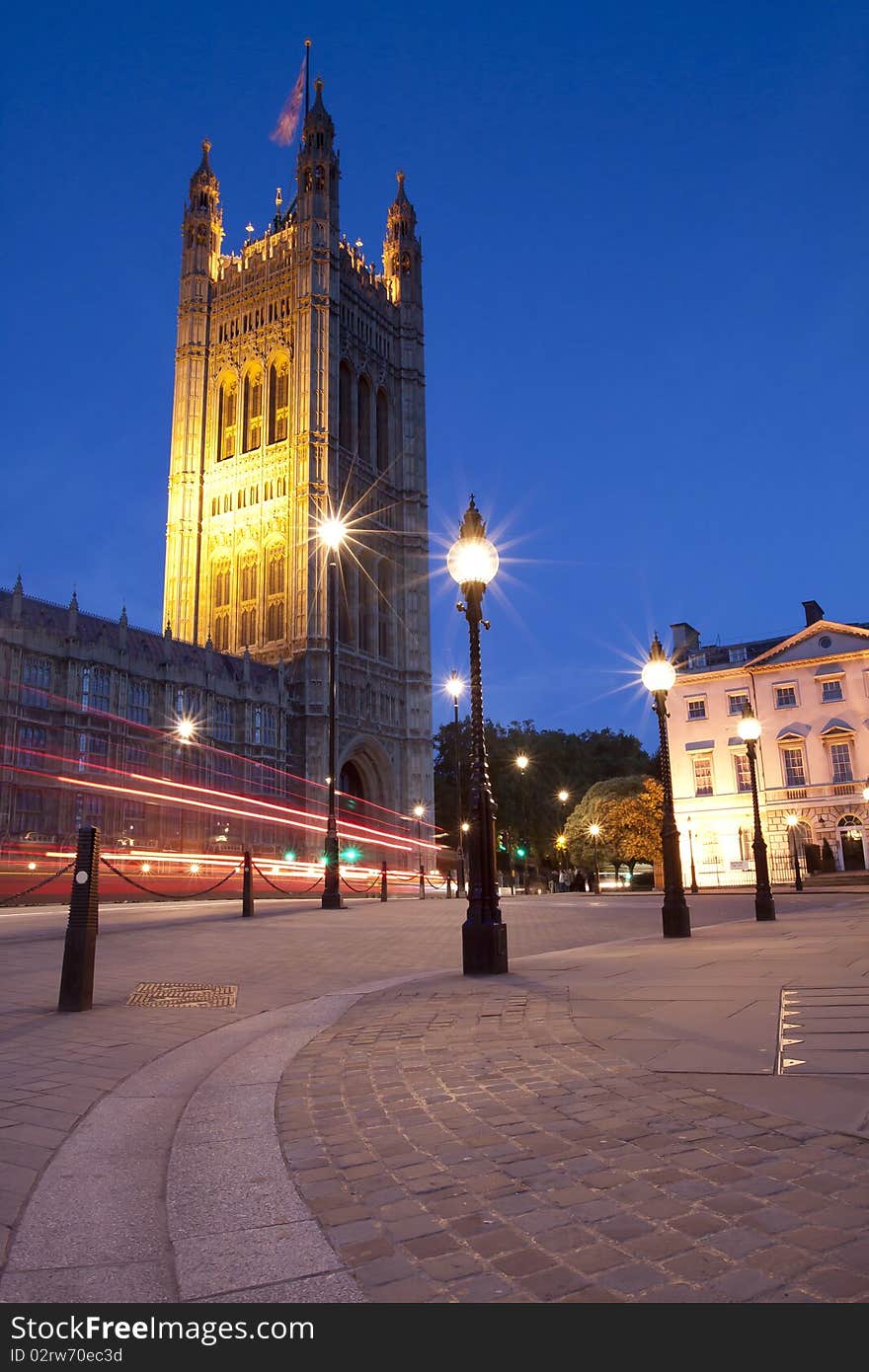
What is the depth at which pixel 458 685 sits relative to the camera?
42.9 metres

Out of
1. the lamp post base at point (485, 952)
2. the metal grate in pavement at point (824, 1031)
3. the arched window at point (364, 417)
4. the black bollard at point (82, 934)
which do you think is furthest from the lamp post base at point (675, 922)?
the arched window at point (364, 417)

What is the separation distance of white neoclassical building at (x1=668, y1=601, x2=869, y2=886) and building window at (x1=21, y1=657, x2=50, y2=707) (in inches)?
1301

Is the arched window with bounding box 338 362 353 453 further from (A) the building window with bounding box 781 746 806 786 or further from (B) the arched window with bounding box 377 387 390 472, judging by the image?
(A) the building window with bounding box 781 746 806 786

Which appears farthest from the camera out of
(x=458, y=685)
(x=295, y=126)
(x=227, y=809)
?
(x=295, y=126)

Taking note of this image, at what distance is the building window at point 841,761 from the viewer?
46.5 metres

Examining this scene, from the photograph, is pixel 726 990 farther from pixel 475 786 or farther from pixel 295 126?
pixel 295 126

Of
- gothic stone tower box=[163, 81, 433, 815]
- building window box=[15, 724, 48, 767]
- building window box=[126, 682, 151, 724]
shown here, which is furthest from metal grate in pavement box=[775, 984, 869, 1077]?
gothic stone tower box=[163, 81, 433, 815]

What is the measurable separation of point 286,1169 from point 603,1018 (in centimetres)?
294

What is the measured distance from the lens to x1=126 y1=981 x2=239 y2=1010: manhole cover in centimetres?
743

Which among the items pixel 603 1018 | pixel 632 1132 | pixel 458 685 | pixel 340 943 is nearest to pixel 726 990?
pixel 603 1018

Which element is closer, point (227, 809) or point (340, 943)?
point (340, 943)

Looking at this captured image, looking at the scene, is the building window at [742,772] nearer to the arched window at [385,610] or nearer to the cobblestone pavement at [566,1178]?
the arched window at [385,610]

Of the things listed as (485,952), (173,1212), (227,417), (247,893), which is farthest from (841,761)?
(227,417)

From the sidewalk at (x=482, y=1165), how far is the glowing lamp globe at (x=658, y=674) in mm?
8855
